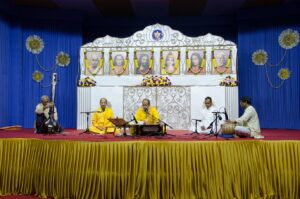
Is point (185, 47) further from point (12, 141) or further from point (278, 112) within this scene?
point (12, 141)

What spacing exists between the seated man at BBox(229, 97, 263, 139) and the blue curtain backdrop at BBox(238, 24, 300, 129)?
3.12 meters

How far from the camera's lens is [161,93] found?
844 cm

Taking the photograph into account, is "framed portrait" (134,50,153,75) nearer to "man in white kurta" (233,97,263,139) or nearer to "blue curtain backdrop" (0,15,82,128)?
"blue curtain backdrop" (0,15,82,128)

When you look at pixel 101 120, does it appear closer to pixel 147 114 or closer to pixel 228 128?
pixel 147 114

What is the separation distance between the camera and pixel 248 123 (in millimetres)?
5859

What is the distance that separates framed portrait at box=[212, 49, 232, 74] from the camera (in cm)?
830

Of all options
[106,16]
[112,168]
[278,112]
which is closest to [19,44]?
[106,16]

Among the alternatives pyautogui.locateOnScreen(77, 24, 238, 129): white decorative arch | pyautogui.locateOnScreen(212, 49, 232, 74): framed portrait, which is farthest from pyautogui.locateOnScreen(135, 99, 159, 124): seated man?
pyautogui.locateOnScreen(212, 49, 232, 74): framed portrait

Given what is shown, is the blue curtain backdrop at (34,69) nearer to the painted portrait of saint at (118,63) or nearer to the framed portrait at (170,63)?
the painted portrait of saint at (118,63)

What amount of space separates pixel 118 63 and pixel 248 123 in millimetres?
4058

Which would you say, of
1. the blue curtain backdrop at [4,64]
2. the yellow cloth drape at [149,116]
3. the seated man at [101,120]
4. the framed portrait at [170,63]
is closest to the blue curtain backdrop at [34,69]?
the blue curtain backdrop at [4,64]

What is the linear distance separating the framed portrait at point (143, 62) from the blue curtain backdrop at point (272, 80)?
2.71 metres

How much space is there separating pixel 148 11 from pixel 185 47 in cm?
184

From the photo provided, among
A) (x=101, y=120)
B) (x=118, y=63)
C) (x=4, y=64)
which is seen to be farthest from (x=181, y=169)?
(x=4, y=64)
